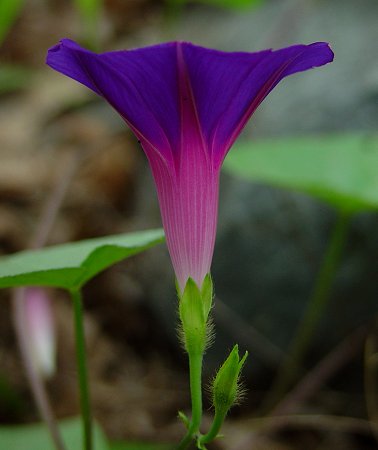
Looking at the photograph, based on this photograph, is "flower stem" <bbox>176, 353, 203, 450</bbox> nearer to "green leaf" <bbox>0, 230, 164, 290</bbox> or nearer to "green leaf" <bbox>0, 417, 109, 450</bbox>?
"green leaf" <bbox>0, 230, 164, 290</bbox>

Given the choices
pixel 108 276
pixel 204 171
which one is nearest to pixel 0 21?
pixel 108 276

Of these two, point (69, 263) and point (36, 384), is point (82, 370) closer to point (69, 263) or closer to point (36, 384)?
point (69, 263)

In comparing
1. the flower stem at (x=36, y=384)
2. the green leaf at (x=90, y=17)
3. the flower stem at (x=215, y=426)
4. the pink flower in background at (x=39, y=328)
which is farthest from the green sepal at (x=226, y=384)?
the green leaf at (x=90, y=17)

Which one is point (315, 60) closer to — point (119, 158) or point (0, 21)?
point (0, 21)

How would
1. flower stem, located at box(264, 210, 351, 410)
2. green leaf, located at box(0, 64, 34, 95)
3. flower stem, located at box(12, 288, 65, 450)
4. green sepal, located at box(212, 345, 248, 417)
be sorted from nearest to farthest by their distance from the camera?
green sepal, located at box(212, 345, 248, 417), flower stem, located at box(12, 288, 65, 450), flower stem, located at box(264, 210, 351, 410), green leaf, located at box(0, 64, 34, 95)

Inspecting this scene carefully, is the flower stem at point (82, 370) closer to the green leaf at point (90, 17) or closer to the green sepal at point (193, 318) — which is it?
the green sepal at point (193, 318)

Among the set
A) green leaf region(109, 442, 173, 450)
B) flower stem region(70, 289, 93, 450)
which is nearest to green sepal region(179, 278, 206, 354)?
flower stem region(70, 289, 93, 450)

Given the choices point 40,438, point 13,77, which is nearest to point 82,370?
point 40,438
